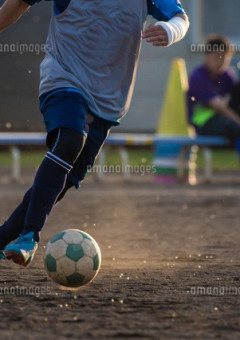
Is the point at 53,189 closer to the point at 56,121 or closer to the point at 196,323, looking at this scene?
the point at 56,121

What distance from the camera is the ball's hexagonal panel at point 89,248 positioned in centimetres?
538

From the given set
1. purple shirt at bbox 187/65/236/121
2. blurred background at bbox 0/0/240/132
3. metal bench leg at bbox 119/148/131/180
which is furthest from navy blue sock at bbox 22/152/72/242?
blurred background at bbox 0/0/240/132

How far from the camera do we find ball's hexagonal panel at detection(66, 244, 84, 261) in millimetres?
5312

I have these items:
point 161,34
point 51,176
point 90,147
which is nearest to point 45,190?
point 51,176

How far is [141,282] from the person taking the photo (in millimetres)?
5523

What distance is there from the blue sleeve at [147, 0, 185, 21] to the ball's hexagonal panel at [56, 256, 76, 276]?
1497mm

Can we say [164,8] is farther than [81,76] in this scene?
Yes

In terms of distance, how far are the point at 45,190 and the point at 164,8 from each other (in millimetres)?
1250

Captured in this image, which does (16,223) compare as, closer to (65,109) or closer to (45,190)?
(45,190)

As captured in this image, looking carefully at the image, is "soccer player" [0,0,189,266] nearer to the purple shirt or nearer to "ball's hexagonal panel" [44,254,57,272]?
"ball's hexagonal panel" [44,254,57,272]

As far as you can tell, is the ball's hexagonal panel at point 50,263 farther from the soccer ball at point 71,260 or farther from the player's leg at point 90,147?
the player's leg at point 90,147

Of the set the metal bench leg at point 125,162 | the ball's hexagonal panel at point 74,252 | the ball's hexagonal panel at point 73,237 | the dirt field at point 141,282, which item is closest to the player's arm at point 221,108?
the metal bench leg at point 125,162

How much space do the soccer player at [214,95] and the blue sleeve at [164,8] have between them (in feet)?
26.4

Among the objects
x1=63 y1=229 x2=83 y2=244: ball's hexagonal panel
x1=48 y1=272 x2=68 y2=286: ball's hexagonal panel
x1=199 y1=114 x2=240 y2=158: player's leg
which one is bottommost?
x1=199 y1=114 x2=240 y2=158: player's leg
